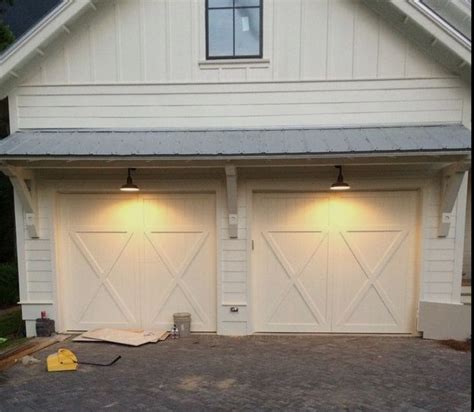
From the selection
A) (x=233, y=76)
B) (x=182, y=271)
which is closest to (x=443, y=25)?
(x=233, y=76)

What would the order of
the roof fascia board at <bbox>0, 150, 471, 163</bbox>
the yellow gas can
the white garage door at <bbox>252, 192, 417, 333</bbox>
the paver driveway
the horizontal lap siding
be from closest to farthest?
the paver driveway → the yellow gas can → the roof fascia board at <bbox>0, 150, 471, 163</bbox> → the horizontal lap siding → the white garage door at <bbox>252, 192, 417, 333</bbox>

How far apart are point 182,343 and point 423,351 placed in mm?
3410

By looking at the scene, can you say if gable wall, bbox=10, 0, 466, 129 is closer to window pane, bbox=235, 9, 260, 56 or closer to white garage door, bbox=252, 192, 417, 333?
window pane, bbox=235, 9, 260, 56

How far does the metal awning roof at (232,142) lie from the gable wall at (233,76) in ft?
0.71

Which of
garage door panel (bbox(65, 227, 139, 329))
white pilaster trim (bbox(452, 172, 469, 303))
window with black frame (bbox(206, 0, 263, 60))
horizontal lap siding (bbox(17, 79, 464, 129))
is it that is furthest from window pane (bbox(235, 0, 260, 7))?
white pilaster trim (bbox(452, 172, 469, 303))

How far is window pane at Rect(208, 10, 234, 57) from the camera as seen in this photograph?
534 cm

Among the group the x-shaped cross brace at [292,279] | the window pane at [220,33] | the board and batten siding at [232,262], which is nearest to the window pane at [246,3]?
the window pane at [220,33]

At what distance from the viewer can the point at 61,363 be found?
4.43m

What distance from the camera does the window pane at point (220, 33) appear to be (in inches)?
210

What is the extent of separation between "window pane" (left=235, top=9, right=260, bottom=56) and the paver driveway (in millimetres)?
4370

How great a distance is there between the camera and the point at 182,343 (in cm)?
531

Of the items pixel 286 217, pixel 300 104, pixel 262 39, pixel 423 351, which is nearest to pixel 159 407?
pixel 286 217

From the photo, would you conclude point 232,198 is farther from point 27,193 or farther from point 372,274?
point 27,193

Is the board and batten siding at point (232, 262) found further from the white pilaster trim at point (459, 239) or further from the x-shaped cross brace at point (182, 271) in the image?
the x-shaped cross brace at point (182, 271)
